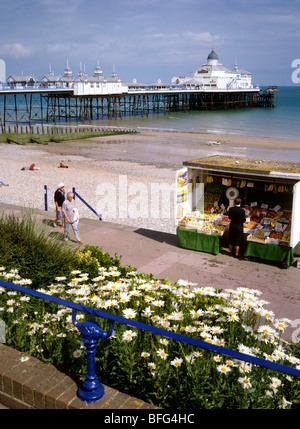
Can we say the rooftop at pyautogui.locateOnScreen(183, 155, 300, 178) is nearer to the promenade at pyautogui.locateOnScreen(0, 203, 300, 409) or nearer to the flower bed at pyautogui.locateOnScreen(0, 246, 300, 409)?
the promenade at pyautogui.locateOnScreen(0, 203, 300, 409)

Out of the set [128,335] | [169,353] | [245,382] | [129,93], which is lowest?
[169,353]

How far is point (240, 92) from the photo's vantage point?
12275 cm

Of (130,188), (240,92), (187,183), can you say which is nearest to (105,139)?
(130,188)

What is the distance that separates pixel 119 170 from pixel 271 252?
55.2 ft

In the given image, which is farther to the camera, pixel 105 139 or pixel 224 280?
pixel 105 139

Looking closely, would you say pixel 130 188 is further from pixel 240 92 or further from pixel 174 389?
pixel 240 92

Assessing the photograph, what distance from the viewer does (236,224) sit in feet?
34.9

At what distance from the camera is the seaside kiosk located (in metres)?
10.3

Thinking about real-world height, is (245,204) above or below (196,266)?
A: above

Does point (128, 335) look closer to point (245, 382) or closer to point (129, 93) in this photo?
point (245, 382)

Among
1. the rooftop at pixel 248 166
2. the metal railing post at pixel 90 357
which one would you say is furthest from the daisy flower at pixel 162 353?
the rooftop at pixel 248 166

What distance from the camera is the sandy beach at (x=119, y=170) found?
55.6ft

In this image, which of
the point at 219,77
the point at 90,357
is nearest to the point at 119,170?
the point at 90,357
